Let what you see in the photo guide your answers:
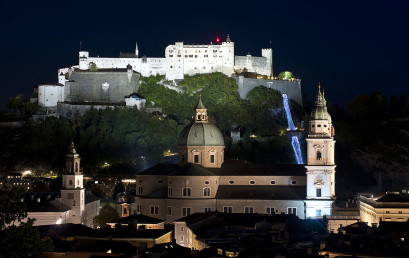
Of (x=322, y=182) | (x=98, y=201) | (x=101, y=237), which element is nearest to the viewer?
(x=101, y=237)

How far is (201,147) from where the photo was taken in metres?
94.5

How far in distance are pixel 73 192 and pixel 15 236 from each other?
37.7m

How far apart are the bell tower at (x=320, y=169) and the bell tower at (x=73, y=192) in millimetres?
17994

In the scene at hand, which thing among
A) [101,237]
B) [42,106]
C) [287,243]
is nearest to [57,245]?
[101,237]

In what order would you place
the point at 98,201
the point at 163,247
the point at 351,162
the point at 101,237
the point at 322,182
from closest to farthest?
the point at 163,247 < the point at 101,237 < the point at 322,182 < the point at 98,201 < the point at 351,162

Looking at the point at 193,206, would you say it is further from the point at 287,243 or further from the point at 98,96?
the point at 98,96

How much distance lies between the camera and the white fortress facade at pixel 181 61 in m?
142

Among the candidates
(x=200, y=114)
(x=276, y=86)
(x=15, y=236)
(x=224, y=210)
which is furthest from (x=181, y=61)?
(x=15, y=236)

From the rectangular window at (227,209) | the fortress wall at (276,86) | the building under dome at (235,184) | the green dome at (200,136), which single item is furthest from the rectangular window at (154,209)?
the fortress wall at (276,86)

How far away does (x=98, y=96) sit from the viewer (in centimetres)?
13862

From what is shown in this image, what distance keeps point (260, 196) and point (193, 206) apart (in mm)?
5262

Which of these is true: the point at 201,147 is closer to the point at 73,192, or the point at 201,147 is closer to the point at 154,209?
the point at 154,209

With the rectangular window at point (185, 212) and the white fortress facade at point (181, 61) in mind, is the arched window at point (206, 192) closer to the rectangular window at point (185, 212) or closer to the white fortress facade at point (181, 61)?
Result: the rectangular window at point (185, 212)

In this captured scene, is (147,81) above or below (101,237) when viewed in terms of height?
above
